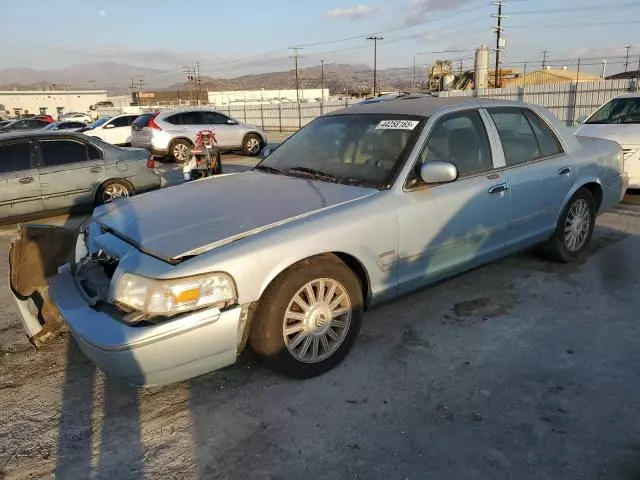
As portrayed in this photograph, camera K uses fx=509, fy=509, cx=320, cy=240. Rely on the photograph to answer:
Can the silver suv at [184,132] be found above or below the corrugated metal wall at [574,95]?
below

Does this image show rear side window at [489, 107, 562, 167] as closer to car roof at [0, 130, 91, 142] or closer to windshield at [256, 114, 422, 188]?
windshield at [256, 114, 422, 188]

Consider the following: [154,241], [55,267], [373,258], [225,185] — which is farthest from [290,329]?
[55,267]

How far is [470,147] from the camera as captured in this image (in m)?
3.99

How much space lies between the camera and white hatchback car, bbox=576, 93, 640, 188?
7.53m

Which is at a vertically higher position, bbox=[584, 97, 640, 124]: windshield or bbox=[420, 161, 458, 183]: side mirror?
bbox=[584, 97, 640, 124]: windshield

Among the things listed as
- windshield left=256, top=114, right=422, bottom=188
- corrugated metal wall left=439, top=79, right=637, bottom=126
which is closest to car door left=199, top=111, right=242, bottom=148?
corrugated metal wall left=439, top=79, right=637, bottom=126

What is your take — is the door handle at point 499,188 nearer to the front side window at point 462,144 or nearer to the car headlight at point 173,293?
the front side window at point 462,144

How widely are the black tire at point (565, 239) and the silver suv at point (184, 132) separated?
11.9 metres

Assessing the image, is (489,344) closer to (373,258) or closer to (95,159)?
(373,258)

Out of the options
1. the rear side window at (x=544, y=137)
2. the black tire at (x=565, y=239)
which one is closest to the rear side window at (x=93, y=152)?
the rear side window at (x=544, y=137)

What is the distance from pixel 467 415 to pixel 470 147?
213 centimetres

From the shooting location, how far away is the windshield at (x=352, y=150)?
3611mm

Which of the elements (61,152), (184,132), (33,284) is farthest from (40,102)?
(33,284)

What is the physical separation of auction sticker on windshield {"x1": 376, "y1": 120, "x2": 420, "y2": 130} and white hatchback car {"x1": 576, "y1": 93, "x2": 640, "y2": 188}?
515cm
